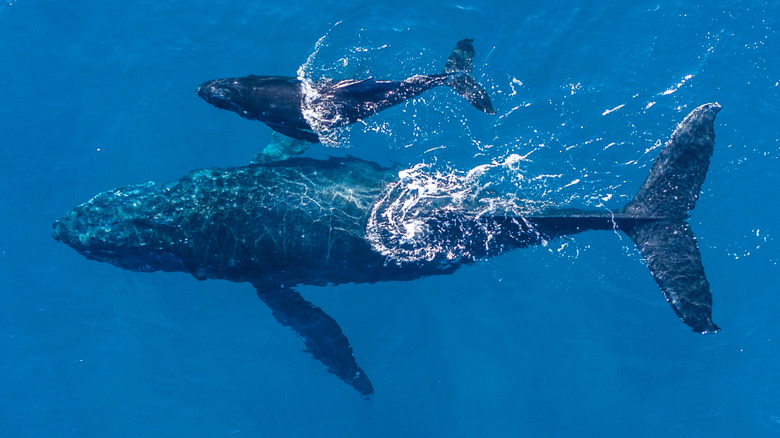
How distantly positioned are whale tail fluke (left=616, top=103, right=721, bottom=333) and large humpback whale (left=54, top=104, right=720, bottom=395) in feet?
0.93

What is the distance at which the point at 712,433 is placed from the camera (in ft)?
55.6

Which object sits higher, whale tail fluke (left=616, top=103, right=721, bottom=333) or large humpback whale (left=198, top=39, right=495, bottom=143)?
large humpback whale (left=198, top=39, right=495, bottom=143)

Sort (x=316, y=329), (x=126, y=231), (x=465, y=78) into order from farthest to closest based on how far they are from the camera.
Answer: (x=316, y=329) → (x=465, y=78) → (x=126, y=231)

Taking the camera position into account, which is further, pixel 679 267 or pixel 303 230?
pixel 303 230

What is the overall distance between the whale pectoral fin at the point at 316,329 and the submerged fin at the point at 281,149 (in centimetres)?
433

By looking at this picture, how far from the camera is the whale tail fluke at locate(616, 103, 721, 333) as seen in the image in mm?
13312

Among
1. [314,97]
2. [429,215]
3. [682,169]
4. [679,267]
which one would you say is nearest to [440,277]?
[429,215]

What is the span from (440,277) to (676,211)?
7.23 m

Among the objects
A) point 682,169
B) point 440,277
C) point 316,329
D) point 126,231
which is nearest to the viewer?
point 682,169

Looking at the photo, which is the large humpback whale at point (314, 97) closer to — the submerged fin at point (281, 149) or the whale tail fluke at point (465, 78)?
the whale tail fluke at point (465, 78)

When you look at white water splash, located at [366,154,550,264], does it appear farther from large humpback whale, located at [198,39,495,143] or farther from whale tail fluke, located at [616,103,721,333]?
whale tail fluke, located at [616,103,721,333]

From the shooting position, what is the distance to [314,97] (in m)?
15.8

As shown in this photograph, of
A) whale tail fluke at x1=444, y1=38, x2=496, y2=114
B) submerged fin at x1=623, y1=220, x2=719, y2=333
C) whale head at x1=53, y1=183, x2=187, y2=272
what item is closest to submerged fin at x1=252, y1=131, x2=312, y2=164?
whale head at x1=53, y1=183, x2=187, y2=272

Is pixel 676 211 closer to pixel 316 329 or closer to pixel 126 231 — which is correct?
pixel 316 329
